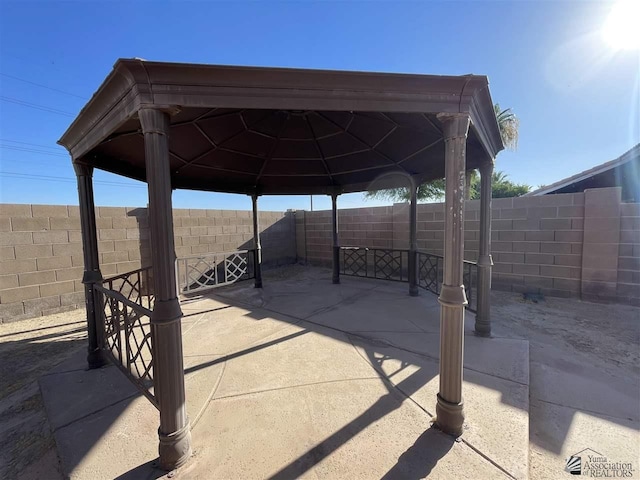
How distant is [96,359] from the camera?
2.72 meters

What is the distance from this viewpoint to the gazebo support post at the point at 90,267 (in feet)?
8.52

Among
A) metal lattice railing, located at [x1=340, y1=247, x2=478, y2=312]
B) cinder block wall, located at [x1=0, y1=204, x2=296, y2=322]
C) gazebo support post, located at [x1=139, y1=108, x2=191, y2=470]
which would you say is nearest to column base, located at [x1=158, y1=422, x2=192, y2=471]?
gazebo support post, located at [x1=139, y1=108, x2=191, y2=470]

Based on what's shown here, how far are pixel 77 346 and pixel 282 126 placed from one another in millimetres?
3605

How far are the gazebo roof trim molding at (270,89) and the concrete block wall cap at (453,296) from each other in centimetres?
115

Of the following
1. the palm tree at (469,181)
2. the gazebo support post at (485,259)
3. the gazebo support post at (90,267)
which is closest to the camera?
the gazebo support post at (90,267)

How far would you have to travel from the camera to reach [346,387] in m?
2.27

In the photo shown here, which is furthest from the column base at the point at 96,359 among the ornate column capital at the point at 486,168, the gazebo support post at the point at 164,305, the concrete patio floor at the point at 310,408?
the ornate column capital at the point at 486,168

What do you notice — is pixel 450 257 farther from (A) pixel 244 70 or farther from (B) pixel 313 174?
(B) pixel 313 174

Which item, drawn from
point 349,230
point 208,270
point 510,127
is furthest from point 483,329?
point 510,127

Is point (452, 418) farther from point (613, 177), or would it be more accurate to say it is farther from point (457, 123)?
point (613, 177)

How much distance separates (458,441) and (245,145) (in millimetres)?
3508

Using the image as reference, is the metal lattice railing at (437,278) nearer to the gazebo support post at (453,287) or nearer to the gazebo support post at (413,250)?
the gazebo support post at (413,250)

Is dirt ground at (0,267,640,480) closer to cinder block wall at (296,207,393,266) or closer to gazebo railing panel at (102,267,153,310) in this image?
gazebo railing panel at (102,267,153,310)

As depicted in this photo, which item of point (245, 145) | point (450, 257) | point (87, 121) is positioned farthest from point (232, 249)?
point (450, 257)
